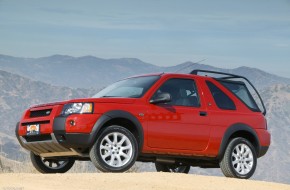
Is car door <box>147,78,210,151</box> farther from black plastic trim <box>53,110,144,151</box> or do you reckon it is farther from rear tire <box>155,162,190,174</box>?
rear tire <box>155,162,190,174</box>

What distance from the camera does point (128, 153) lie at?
10.9 m

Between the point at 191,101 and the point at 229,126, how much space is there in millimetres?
899

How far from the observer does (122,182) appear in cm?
931

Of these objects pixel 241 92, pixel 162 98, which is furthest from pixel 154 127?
pixel 241 92

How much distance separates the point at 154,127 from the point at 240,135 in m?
2.26

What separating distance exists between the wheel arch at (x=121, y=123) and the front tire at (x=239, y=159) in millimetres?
1934

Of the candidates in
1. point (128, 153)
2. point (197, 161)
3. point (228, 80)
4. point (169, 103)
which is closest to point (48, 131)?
point (128, 153)

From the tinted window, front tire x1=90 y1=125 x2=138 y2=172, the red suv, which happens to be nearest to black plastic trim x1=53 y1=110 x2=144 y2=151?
the red suv

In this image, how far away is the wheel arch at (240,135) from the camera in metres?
12.3

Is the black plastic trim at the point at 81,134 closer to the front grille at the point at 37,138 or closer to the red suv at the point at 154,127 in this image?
the red suv at the point at 154,127

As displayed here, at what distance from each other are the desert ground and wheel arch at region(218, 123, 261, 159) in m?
1.40

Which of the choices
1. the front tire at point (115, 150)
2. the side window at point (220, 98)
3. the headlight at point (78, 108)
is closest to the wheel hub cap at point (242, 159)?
the side window at point (220, 98)

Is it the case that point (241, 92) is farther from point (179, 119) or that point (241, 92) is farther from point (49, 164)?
point (49, 164)

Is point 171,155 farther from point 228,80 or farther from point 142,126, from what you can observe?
point 228,80
